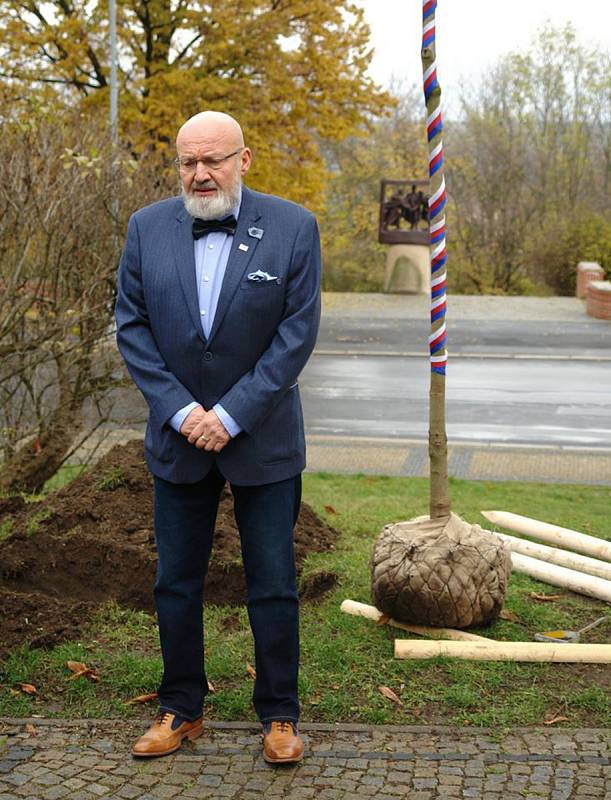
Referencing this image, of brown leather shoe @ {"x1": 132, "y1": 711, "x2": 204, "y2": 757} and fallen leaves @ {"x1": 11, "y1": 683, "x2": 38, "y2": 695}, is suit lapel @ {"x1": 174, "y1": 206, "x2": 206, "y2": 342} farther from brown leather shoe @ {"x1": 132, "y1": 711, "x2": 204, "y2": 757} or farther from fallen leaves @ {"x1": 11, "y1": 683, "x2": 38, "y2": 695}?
fallen leaves @ {"x1": 11, "y1": 683, "x2": 38, "y2": 695}

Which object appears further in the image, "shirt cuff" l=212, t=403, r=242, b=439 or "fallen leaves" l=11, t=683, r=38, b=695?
"fallen leaves" l=11, t=683, r=38, b=695

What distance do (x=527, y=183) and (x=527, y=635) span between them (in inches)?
1407

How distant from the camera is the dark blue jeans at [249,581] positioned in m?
4.50

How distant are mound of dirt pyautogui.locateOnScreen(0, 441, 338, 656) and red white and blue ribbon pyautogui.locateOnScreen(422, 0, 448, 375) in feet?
4.84

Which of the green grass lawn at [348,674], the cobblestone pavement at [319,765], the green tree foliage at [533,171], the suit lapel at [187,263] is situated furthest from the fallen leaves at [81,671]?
the green tree foliage at [533,171]

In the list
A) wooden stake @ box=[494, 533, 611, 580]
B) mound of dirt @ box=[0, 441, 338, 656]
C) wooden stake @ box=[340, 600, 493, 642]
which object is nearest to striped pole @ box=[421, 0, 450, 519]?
wooden stake @ box=[340, 600, 493, 642]

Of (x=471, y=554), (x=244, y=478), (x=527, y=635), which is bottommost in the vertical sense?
(x=527, y=635)

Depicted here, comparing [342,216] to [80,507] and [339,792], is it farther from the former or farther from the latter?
[339,792]

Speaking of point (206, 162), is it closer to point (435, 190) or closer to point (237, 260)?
point (237, 260)

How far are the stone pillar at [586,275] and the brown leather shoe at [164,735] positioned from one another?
84.3 feet

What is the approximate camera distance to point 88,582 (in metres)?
6.32

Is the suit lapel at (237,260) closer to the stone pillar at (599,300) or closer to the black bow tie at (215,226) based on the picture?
the black bow tie at (215,226)

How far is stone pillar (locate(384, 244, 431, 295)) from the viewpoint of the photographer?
1214 inches

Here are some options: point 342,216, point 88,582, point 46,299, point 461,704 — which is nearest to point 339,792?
point 461,704
